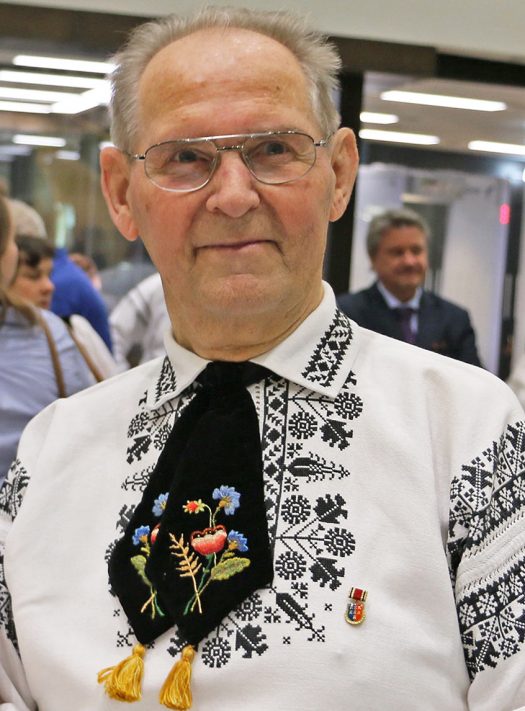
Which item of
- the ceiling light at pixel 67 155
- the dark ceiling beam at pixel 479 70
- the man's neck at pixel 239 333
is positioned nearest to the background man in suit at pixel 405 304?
the dark ceiling beam at pixel 479 70

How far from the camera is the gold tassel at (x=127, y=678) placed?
1.39m

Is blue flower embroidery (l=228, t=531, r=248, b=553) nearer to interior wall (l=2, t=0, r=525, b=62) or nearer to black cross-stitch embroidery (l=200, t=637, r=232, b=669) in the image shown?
black cross-stitch embroidery (l=200, t=637, r=232, b=669)

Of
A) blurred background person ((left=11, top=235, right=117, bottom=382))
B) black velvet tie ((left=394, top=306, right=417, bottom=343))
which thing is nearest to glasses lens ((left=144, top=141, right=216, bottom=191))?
blurred background person ((left=11, top=235, right=117, bottom=382))

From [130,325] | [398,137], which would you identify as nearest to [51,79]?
[130,325]

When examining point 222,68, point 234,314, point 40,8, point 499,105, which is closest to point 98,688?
point 234,314

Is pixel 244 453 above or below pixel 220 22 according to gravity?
below

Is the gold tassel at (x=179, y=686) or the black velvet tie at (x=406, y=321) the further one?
the black velvet tie at (x=406, y=321)

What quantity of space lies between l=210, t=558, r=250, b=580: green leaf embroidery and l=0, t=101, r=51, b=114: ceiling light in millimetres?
3885

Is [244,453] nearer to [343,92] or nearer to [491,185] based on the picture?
[343,92]

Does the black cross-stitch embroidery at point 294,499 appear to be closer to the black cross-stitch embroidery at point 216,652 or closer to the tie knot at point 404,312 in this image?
the black cross-stitch embroidery at point 216,652

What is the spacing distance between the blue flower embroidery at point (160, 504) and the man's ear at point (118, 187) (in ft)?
1.30

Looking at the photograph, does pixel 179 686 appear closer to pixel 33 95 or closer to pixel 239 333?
pixel 239 333

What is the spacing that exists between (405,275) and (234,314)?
12.0 feet

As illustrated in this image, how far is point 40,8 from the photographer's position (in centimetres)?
445
